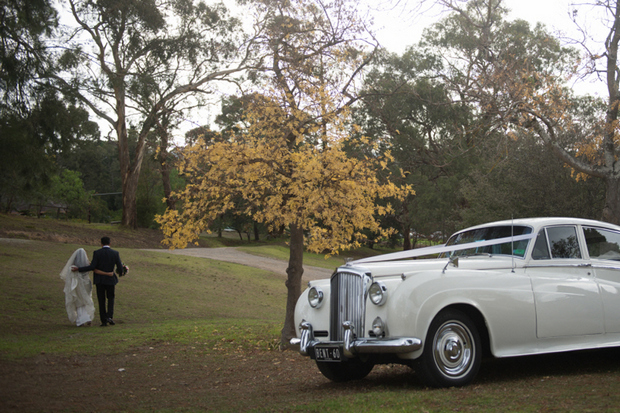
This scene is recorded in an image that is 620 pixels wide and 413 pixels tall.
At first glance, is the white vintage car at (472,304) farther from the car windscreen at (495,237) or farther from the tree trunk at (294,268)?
the tree trunk at (294,268)

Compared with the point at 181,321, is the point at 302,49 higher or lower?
higher

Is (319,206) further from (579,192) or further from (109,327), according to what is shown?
(579,192)

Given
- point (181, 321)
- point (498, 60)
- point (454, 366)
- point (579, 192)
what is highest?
point (498, 60)

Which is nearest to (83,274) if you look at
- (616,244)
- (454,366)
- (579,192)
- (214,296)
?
(214,296)

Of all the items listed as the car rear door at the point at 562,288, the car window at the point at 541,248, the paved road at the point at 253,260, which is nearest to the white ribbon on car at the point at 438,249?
the car window at the point at 541,248

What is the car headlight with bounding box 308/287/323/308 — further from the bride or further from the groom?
the bride

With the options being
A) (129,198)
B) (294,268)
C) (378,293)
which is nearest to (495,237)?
(378,293)

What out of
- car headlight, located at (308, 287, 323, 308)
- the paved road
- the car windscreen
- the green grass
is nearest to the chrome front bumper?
car headlight, located at (308, 287, 323, 308)

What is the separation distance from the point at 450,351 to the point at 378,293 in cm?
89

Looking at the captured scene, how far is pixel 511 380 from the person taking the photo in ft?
18.8

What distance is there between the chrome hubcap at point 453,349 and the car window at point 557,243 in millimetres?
1357

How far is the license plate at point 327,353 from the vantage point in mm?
5402

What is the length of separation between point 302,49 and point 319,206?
11.1 feet

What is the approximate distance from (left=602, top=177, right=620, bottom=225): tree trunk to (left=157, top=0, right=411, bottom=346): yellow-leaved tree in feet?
20.1
